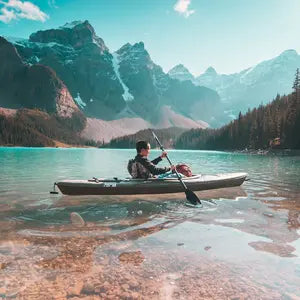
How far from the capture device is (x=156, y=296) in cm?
502

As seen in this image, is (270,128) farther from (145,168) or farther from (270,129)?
(145,168)

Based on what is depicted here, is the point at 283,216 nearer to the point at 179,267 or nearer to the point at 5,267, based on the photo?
the point at 179,267

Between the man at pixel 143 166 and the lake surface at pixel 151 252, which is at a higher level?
the man at pixel 143 166

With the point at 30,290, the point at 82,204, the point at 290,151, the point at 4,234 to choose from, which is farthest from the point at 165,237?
the point at 290,151

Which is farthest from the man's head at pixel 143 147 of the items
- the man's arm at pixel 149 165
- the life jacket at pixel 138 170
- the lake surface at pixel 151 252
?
the lake surface at pixel 151 252

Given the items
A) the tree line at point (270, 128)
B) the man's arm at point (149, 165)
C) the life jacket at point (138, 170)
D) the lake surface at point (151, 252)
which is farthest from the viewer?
the tree line at point (270, 128)

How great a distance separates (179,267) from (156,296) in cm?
130

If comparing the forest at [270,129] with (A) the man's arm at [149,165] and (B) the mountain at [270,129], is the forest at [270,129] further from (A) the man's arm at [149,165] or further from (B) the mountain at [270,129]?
(A) the man's arm at [149,165]

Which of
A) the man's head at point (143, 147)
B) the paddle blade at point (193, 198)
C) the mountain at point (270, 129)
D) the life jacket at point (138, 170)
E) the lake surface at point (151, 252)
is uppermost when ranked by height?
the mountain at point (270, 129)

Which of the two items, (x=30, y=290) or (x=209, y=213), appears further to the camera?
(x=209, y=213)

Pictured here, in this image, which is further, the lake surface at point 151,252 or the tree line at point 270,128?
the tree line at point 270,128

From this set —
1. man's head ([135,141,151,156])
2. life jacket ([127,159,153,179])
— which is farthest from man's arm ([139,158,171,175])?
man's head ([135,141,151,156])

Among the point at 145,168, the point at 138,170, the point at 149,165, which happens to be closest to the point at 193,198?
the point at 149,165

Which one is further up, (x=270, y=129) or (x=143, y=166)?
(x=270, y=129)
